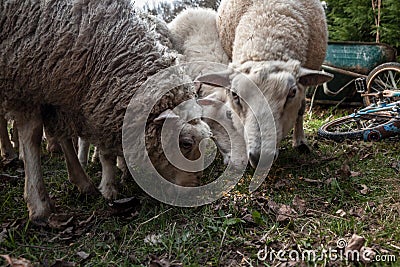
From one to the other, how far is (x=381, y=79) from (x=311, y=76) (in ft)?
10.4

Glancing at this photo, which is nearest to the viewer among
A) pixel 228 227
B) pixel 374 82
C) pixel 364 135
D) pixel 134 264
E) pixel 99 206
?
pixel 134 264

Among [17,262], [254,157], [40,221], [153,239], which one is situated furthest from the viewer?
[254,157]

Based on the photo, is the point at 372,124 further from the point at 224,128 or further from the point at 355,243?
the point at 355,243

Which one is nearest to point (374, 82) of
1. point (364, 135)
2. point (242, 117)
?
point (364, 135)

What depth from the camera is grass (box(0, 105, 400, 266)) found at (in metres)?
2.12

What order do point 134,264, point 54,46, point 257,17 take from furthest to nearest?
point 257,17 < point 54,46 < point 134,264

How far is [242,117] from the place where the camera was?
3.36 metres

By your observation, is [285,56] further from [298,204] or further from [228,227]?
[228,227]

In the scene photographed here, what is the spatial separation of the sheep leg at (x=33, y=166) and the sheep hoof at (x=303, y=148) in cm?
258

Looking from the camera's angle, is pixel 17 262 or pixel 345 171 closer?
pixel 17 262

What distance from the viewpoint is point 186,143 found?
269cm

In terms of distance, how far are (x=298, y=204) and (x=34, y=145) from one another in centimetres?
188

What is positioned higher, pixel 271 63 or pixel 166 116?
pixel 271 63

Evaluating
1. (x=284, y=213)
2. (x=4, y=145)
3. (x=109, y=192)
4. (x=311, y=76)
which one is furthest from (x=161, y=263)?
(x=4, y=145)
